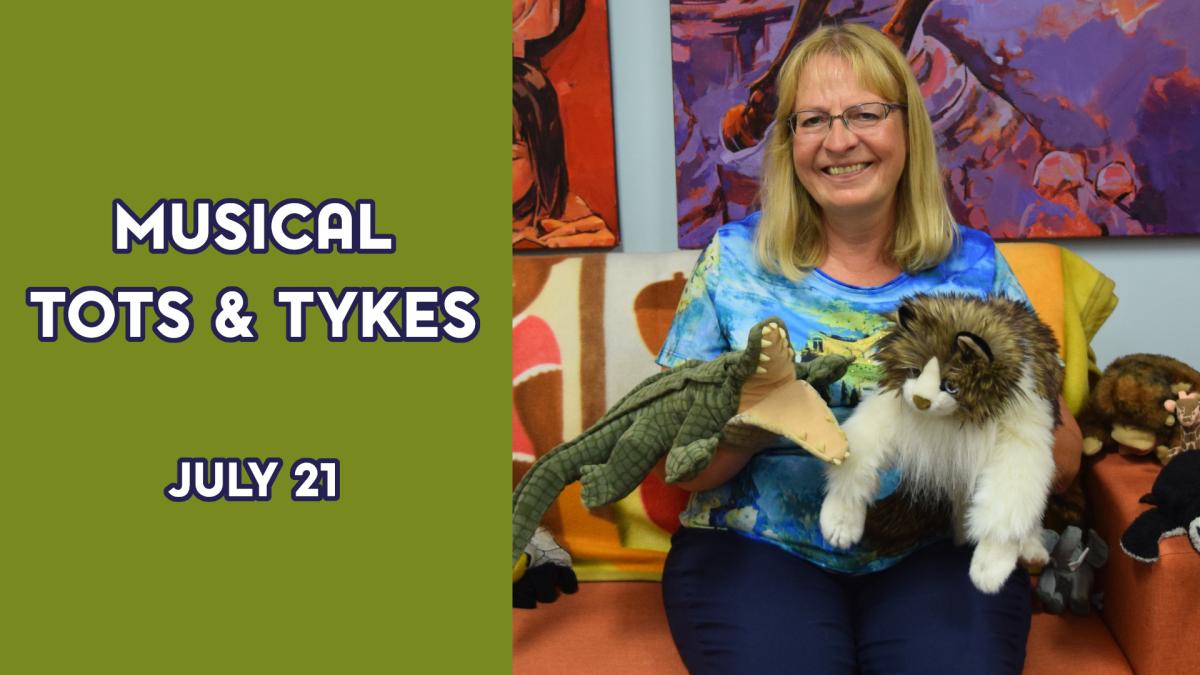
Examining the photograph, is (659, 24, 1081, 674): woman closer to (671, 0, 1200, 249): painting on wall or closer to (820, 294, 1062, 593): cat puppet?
(820, 294, 1062, 593): cat puppet

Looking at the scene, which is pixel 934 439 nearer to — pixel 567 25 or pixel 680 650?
pixel 680 650

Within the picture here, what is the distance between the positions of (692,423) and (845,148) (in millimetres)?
423

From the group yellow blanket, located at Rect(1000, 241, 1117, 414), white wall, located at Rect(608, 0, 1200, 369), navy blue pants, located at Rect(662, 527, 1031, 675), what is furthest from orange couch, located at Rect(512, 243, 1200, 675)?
white wall, located at Rect(608, 0, 1200, 369)

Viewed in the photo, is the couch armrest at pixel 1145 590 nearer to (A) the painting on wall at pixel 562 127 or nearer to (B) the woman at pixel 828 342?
(B) the woman at pixel 828 342

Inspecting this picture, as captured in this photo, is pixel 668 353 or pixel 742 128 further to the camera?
pixel 742 128

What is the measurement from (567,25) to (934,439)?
3.64ft

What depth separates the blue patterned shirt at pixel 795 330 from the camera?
127 cm

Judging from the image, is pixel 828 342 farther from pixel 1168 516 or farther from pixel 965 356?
pixel 1168 516

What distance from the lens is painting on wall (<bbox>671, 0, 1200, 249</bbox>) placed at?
174 centimetres

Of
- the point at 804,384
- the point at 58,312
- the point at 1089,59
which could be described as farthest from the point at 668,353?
the point at 1089,59

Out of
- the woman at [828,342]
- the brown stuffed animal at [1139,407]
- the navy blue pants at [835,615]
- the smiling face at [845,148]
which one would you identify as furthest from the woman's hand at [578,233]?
the brown stuffed animal at [1139,407]

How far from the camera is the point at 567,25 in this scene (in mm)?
1871

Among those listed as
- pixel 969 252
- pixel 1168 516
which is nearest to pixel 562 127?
pixel 969 252

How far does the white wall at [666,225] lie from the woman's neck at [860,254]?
588 millimetres
